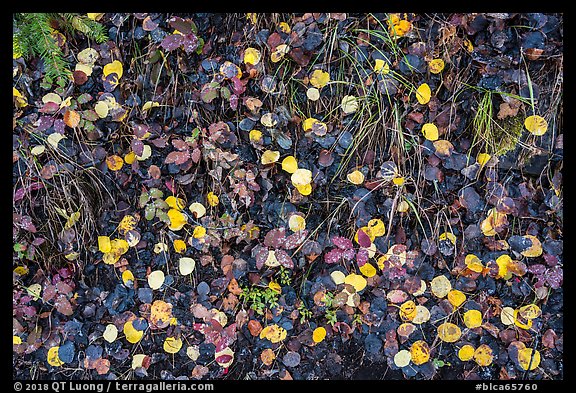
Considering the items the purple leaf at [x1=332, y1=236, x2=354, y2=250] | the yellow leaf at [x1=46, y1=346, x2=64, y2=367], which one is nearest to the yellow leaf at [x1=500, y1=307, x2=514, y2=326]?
the purple leaf at [x1=332, y1=236, x2=354, y2=250]

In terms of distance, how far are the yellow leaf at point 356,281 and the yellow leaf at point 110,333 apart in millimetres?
738

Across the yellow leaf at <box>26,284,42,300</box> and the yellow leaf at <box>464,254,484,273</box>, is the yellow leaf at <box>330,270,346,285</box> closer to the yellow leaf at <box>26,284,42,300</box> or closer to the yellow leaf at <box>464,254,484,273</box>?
the yellow leaf at <box>464,254,484,273</box>

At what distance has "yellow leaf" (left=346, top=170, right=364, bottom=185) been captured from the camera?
1.58 metres

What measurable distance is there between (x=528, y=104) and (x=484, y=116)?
0.14 metres

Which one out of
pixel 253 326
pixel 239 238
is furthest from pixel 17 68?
pixel 253 326

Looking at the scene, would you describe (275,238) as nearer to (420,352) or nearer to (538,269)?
(420,352)

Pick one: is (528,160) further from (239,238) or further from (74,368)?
(74,368)

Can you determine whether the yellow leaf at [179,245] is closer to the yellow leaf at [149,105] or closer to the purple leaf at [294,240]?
the purple leaf at [294,240]

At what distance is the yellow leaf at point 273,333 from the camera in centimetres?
156

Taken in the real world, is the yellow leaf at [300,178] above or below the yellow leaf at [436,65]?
Result: below

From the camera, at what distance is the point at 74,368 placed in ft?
5.11

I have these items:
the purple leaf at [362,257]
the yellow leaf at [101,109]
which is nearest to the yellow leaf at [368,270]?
the purple leaf at [362,257]

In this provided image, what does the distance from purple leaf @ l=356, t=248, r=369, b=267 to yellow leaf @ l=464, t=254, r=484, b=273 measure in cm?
31

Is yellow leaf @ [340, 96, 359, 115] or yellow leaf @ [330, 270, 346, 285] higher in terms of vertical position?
yellow leaf @ [340, 96, 359, 115]
